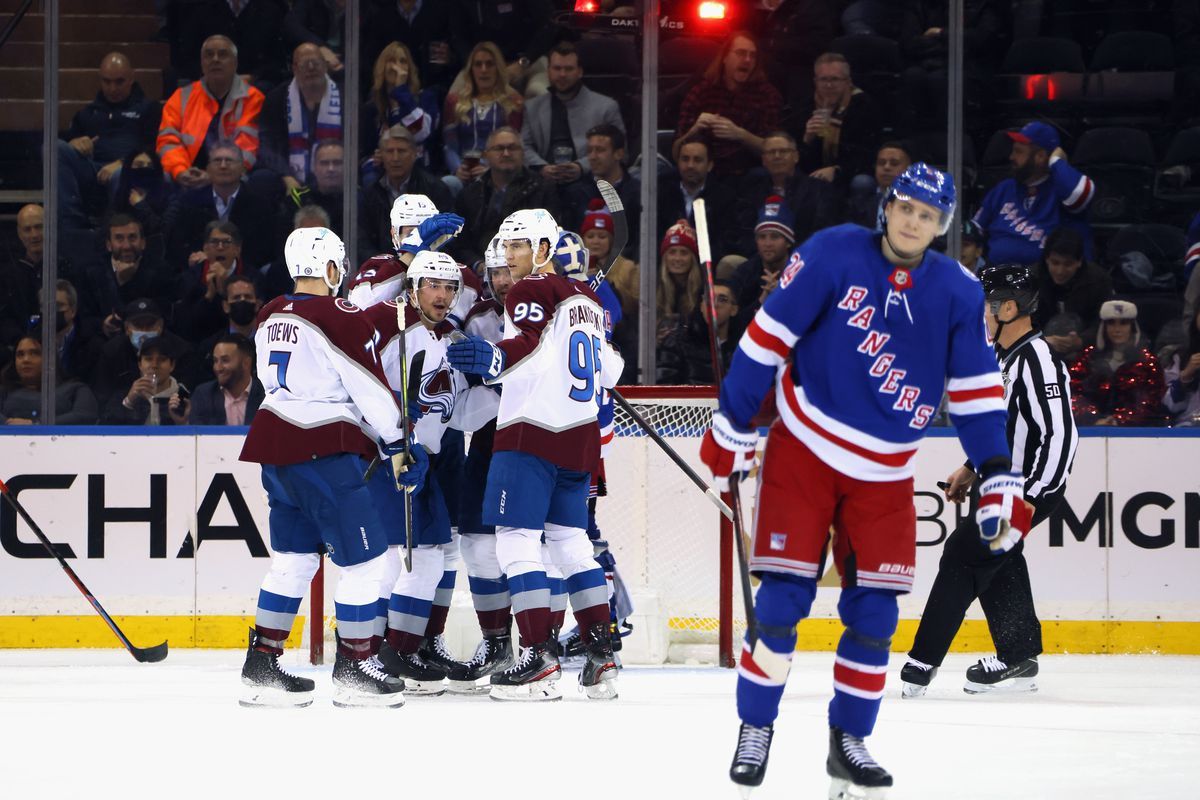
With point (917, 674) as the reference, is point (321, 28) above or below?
above

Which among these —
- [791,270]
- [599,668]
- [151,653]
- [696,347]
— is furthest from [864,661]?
[696,347]

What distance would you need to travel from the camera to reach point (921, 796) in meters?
3.35

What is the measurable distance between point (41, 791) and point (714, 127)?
5171mm

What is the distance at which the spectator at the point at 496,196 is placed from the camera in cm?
775

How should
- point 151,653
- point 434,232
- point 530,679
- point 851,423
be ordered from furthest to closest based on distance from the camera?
point 151,653 < point 434,232 < point 530,679 < point 851,423

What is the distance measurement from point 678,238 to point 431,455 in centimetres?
261

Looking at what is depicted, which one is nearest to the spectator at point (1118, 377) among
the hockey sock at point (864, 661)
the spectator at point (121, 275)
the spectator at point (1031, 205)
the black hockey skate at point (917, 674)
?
the spectator at point (1031, 205)

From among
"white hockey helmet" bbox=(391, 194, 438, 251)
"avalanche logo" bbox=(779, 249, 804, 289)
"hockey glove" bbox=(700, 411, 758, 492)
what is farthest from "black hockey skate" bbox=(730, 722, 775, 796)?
"white hockey helmet" bbox=(391, 194, 438, 251)

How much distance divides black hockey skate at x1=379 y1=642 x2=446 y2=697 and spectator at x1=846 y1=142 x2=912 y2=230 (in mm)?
3348

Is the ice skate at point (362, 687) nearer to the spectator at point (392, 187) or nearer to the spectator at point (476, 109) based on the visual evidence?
the spectator at point (392, 187)

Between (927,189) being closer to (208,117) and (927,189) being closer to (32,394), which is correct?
(32,394)

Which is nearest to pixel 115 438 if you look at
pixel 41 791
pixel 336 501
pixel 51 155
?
pixel 51 155

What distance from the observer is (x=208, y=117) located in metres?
8.00

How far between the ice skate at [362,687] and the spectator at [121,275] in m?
3.37
